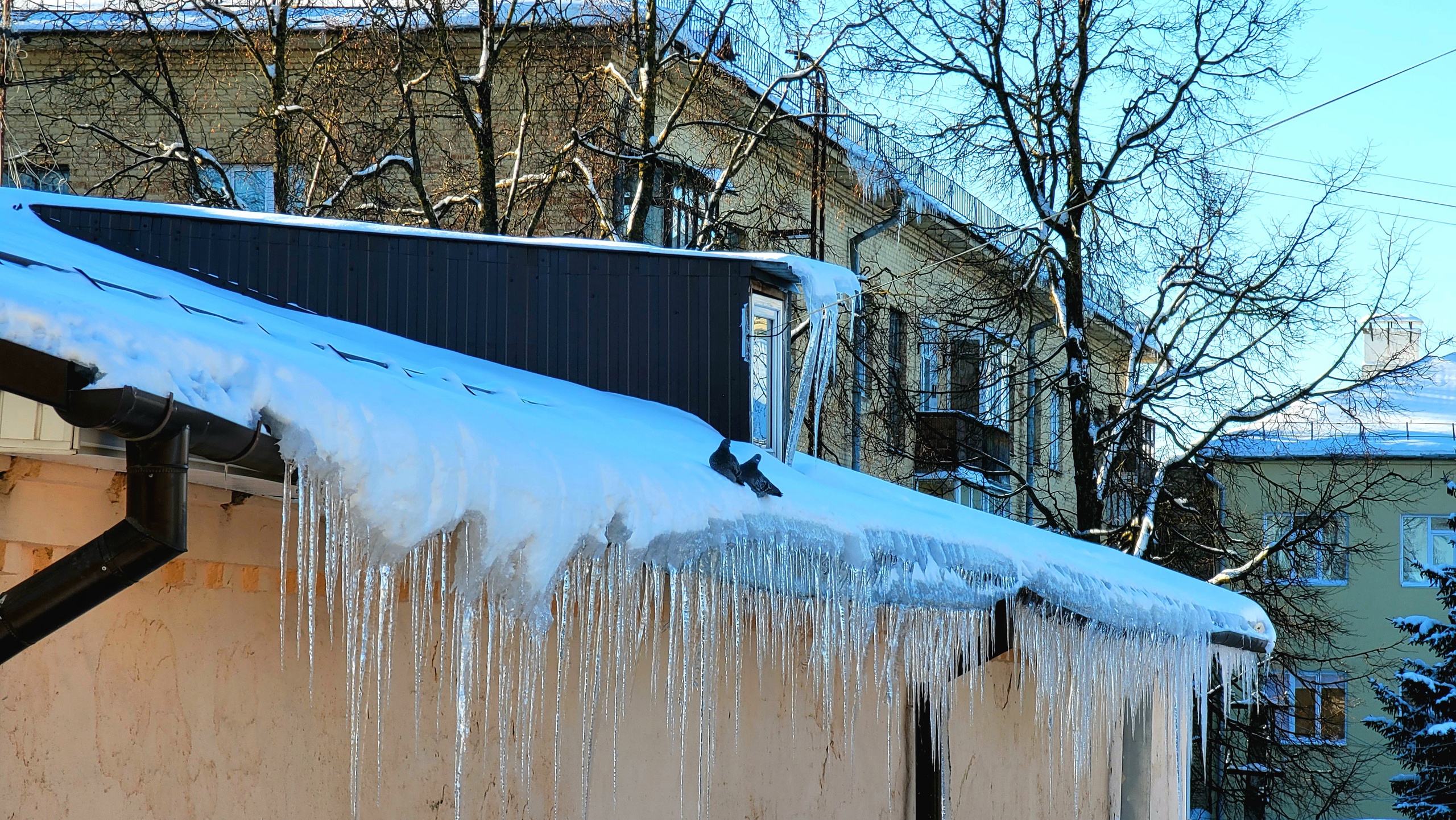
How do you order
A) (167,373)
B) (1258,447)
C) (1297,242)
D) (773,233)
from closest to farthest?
1. (167,373)
2. (773,233)
3. (1297,242)
4. (1258,447)

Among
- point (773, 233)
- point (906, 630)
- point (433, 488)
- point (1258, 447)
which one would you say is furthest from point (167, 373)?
point (1258, 447)

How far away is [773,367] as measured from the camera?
29.9 feet

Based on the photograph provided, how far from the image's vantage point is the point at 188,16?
15.5 m

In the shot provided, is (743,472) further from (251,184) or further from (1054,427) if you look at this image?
(1054,427)

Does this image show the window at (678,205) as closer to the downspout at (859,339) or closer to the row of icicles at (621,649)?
the downspout at (859,339)

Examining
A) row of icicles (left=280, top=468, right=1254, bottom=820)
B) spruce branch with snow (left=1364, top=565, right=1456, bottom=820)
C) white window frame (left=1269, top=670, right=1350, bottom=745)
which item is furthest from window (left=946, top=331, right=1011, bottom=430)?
white window frame (left=1269, top=670, right=1350, bottom=745)

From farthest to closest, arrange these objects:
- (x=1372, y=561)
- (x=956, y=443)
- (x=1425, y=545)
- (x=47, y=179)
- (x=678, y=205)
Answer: (x=1425, y=545)
(x=1372, y=561)
(x=956, y=443)
(x=47, y=179)
(x=678, y=205)

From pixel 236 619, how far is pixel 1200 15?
15267mm

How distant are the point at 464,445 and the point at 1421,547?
2950 centimetres

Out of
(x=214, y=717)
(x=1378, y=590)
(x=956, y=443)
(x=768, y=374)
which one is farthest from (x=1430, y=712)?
(x=214, y=717)

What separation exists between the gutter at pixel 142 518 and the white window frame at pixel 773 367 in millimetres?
5223

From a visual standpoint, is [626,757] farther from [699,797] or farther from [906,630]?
[906,630]

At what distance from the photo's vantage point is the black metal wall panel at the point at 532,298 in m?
7.77

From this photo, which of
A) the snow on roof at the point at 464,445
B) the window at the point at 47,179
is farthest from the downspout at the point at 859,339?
the snow on roof at the point at 464,445
